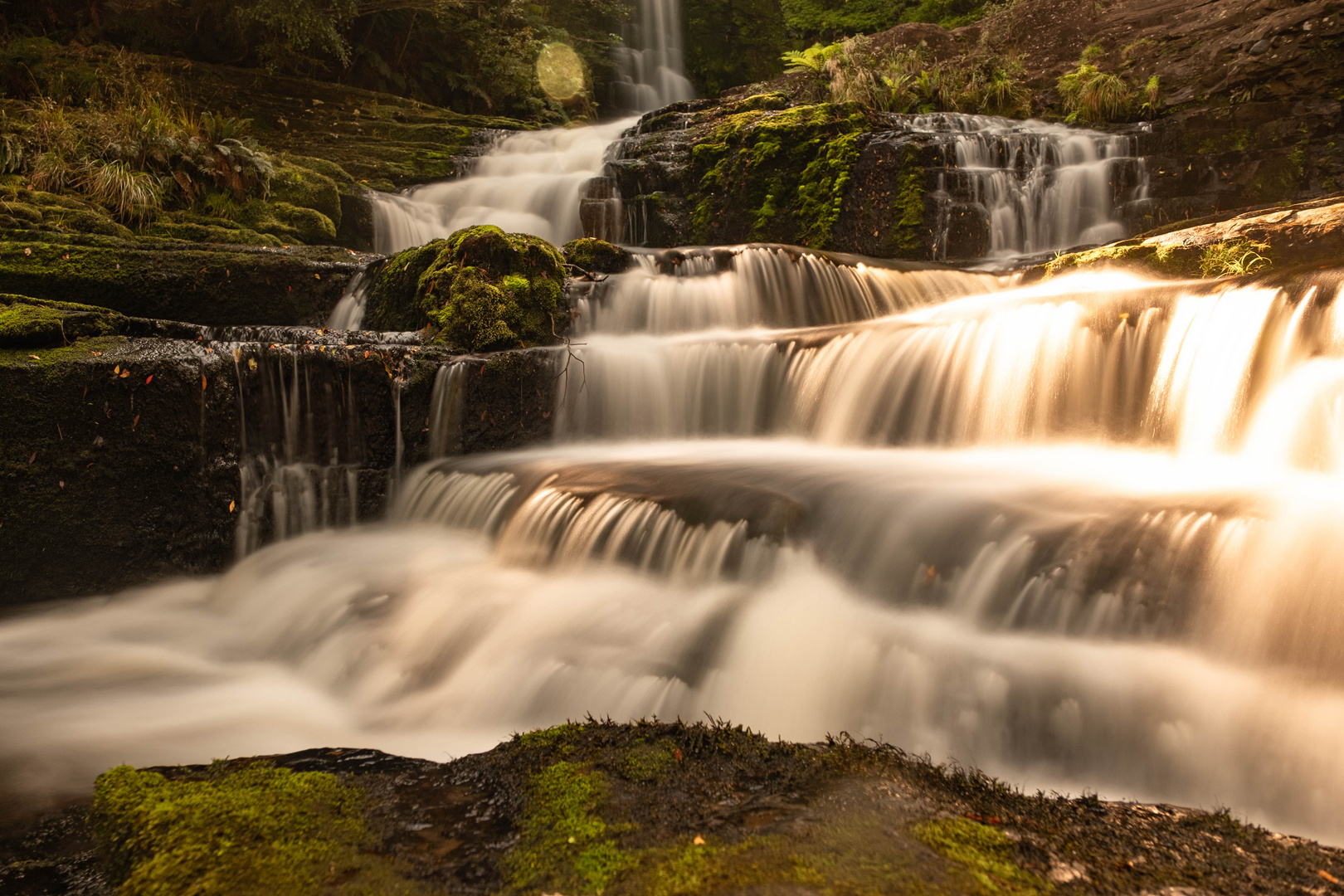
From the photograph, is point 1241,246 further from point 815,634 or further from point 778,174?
point 778,174

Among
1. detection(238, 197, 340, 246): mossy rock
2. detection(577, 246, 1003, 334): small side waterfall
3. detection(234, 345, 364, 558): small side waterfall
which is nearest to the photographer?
detection(234, 345, 364, 558): small side waterfall

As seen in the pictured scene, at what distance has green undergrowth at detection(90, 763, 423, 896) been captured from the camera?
5.66 feet

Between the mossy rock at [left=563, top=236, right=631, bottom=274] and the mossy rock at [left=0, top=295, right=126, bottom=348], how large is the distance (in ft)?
15.1

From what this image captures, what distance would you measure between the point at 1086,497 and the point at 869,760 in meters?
2.40

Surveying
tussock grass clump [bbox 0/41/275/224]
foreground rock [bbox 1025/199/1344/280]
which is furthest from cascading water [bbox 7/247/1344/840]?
tussock grass clump [bbox 0/41/275/224]

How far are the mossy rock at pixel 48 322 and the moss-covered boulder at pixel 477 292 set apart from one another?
8.28 feet

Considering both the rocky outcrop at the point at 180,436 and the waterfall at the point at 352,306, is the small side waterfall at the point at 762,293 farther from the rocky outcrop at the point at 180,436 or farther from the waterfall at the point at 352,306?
the waterfall at the point at 352,306

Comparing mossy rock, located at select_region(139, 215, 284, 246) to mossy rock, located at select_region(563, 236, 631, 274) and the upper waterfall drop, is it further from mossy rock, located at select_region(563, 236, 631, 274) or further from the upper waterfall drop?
mossy rock, located at select_region(563, 236, 631, 274)

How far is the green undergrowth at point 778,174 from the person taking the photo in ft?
35.6

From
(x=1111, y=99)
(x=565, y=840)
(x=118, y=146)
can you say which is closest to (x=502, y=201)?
(x=118, y=146)

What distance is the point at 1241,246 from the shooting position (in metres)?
5.99

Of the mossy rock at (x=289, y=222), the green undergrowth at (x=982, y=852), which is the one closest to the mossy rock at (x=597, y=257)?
the mossy rock at (x=289, y=222)

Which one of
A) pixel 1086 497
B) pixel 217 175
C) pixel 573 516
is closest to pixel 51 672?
pixel 573 516

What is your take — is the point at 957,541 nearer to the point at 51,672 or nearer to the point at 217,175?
the point at 51,672
